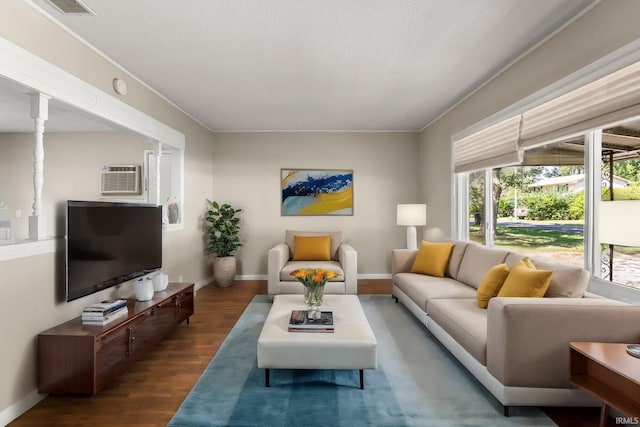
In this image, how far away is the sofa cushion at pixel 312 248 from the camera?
4867 millimetres

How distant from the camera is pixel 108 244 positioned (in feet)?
8.95

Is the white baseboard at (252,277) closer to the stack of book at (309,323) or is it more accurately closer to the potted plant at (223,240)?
the potted plant at (223,240)

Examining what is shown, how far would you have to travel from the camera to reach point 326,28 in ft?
8.12

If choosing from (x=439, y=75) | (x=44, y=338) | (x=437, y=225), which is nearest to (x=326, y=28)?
(x=439, y=75)

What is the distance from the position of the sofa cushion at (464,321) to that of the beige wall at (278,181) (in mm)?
2794

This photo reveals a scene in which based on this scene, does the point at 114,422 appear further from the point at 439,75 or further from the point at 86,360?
the point at 439,75

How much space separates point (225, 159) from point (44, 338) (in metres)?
4.00

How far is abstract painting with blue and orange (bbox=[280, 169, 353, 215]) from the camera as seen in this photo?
570cm

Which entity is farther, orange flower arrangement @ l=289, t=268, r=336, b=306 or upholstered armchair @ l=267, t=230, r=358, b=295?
upholstered armchair @ l=267, t=230, r=358, b=295

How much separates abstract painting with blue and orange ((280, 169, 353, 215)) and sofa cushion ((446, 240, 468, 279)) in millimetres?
2220

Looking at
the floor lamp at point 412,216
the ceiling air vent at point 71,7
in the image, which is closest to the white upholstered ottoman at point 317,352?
the ceiling air vent at point 71,7

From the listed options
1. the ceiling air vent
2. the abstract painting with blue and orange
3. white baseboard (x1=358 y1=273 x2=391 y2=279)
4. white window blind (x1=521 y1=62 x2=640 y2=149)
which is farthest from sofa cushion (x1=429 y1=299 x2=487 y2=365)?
the ceiling air vent

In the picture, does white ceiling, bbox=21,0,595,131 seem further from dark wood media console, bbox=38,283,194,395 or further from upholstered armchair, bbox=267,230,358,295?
dark wood media console, bbox=38,283,194,395

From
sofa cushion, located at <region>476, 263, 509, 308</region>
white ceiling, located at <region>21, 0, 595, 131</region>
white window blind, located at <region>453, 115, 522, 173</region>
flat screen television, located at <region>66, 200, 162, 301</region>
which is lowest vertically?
sofa cushion, located at <region>476, 263, 509, 308</region>
